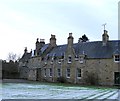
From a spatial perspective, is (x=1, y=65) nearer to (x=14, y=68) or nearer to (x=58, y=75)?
(x=14, y=68)

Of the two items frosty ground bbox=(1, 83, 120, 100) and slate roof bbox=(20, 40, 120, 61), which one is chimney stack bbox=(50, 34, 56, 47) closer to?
slate roof bbox=(20, 40, 120, 61)

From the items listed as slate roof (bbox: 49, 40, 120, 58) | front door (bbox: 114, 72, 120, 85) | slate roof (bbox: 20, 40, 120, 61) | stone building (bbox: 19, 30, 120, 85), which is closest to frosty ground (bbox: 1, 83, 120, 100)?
front door (bbox: 114, 72, 120, 85)

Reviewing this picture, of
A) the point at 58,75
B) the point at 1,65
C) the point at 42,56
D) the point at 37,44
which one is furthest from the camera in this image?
the point at 1,65

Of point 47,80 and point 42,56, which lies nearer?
point 47,80

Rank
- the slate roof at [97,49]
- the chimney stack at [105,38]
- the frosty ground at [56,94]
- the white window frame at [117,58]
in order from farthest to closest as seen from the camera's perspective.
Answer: the chimney stack at [105,38] < the slate roof at [97,49] < the white window frame at [117,58] < the frosty ground at [56,94]

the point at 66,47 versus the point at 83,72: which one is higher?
the point at 66,47

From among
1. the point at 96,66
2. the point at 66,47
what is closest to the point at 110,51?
the point at 96,66

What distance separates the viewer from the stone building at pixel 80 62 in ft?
173

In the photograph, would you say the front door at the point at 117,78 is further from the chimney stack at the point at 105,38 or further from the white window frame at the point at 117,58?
the chimney stack at the point at 105,38

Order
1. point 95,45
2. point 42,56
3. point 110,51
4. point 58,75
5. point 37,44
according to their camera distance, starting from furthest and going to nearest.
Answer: point 37,44 → point 42,56 → point 58,75 → point 95,45 → point 110,51

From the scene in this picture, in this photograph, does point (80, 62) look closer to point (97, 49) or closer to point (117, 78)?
point (97, 49)

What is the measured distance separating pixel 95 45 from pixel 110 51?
4714mm

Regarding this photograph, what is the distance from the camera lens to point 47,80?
65.8 meters

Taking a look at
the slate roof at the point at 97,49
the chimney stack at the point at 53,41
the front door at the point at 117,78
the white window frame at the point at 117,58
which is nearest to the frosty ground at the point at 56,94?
the front door at the point at 117,78
